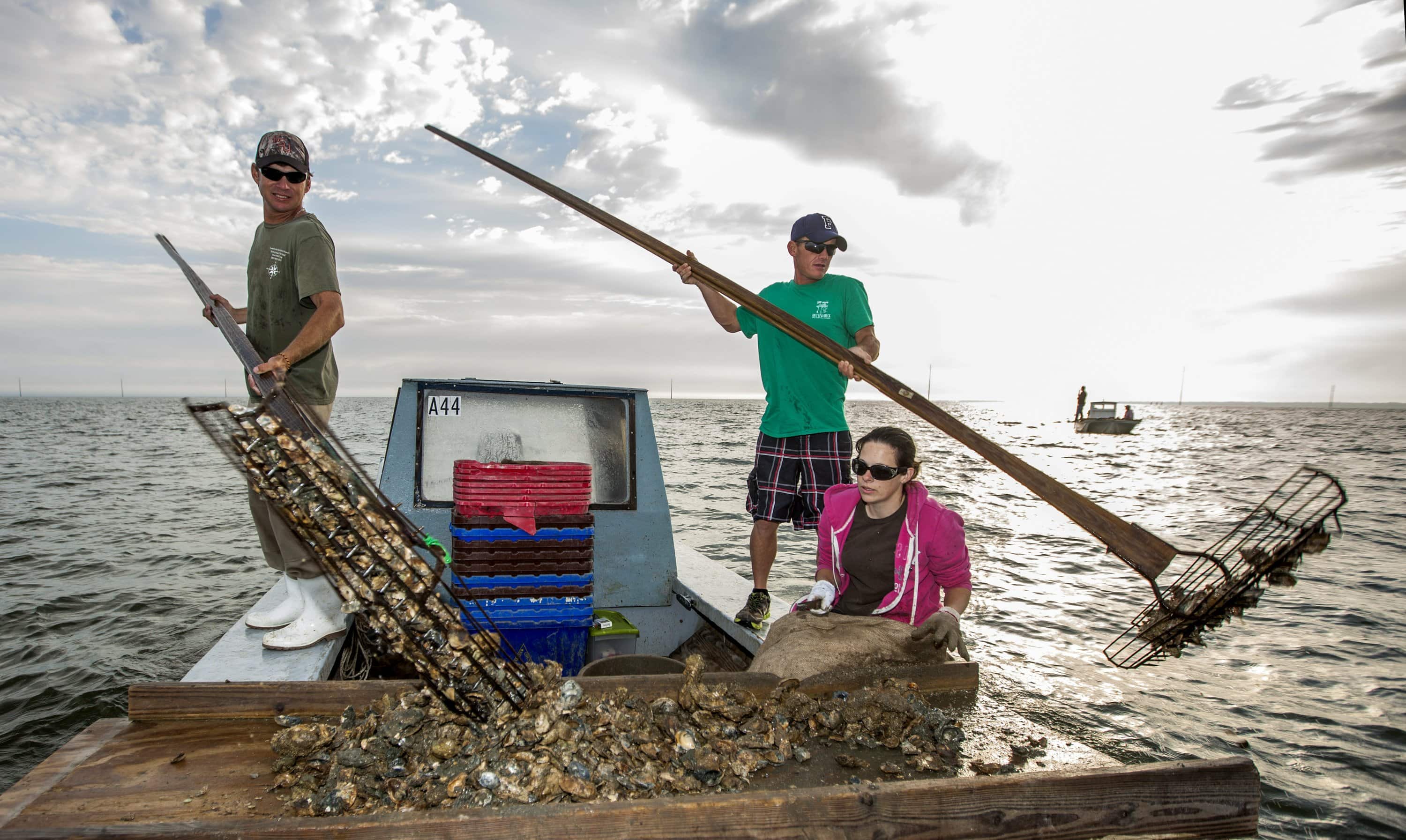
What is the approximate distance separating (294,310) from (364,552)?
1860 mm

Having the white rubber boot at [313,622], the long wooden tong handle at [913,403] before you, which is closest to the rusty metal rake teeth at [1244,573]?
the long wooden tong handle at [913,403]

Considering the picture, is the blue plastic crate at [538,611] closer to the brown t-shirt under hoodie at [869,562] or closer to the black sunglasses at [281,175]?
the brown t-shirt under hoodie at [869,562]

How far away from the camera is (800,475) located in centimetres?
461

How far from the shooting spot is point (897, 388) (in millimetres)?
3662

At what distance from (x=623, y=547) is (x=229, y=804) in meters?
3.11

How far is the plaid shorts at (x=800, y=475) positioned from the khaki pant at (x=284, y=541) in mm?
2404

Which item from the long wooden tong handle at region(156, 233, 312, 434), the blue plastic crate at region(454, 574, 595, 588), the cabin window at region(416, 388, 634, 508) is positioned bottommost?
the blue plastic crate at region(454, 574, 595, 588)

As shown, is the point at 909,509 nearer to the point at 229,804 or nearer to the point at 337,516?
the point at 337,516

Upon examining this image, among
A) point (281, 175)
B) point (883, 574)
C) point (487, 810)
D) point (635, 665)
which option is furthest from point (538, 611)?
point (281, 175)

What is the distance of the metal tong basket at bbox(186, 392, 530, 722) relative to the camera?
226cm

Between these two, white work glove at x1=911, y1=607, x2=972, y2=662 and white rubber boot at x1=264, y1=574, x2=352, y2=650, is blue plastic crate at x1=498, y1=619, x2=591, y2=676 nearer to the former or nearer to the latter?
white rubber boot at x1=264, y1=574, x2=352, y2=650

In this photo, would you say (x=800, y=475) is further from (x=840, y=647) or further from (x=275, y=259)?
(x=275, y=259)

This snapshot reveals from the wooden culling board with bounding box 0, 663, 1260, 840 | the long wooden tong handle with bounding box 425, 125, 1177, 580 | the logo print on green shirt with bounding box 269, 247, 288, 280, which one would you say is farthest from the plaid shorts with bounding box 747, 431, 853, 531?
the logo print on green shirt with bounding box 269, 247, 288, 280

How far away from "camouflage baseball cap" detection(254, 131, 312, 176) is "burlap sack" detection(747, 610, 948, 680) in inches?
126
